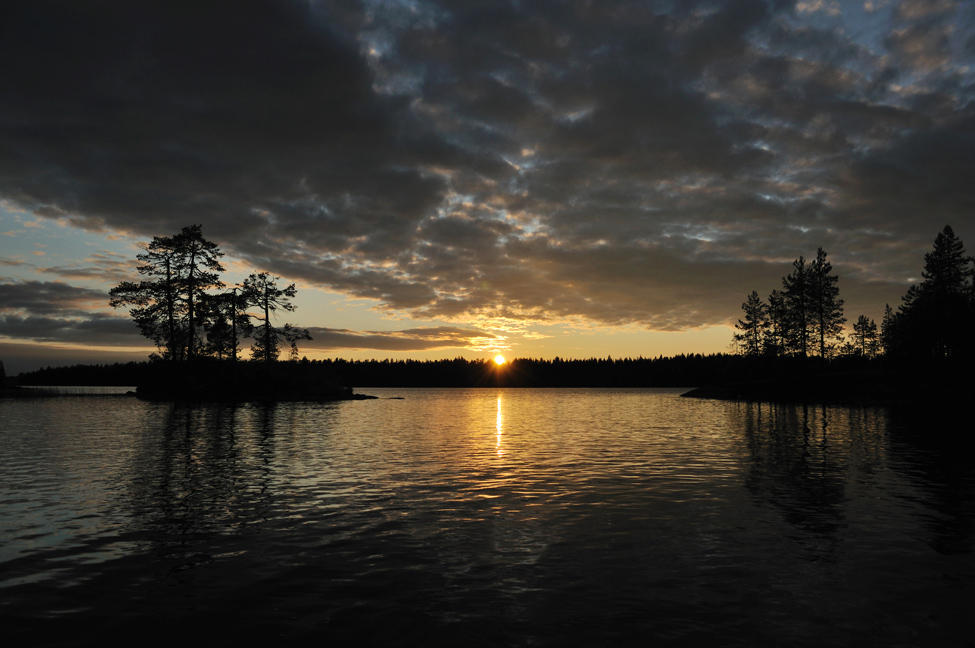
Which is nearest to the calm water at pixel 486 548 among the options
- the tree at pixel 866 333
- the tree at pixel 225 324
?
the tree at pixel 225 324

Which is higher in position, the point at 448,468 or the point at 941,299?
the point at 941,299

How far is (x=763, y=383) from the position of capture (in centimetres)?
10712

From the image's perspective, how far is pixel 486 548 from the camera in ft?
45.2

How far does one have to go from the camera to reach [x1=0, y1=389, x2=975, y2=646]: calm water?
9.48m

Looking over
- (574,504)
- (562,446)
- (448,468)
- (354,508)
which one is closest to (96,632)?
(354,508)

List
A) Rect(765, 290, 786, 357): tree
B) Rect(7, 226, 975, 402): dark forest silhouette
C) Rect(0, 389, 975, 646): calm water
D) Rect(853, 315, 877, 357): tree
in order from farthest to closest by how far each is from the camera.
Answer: Rect(853, 315, 877, 357): tree < Rect(765, 290, 786, 357): tree < Rect(7, 226, 975, 402): dark forest silhouette < Rect(0, 389, 975, 646): calm water

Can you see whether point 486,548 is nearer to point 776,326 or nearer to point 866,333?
point 776,326

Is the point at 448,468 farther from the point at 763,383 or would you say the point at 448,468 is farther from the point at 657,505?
the point at 763,383

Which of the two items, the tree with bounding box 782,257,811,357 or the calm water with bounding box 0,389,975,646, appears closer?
the calm water with bounding box 0,389,975,646

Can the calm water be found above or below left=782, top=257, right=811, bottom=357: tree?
below

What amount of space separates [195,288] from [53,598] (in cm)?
7622

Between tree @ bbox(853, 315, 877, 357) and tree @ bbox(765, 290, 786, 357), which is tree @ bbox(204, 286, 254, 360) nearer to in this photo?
tree @ bbox(765, 290, 786, 357)

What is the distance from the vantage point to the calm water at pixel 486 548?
9477 millimetres

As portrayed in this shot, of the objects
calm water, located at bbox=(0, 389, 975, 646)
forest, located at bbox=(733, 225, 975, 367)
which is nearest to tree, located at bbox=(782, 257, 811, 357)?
forest, located at bbox=(733, 225, 975, 367)
